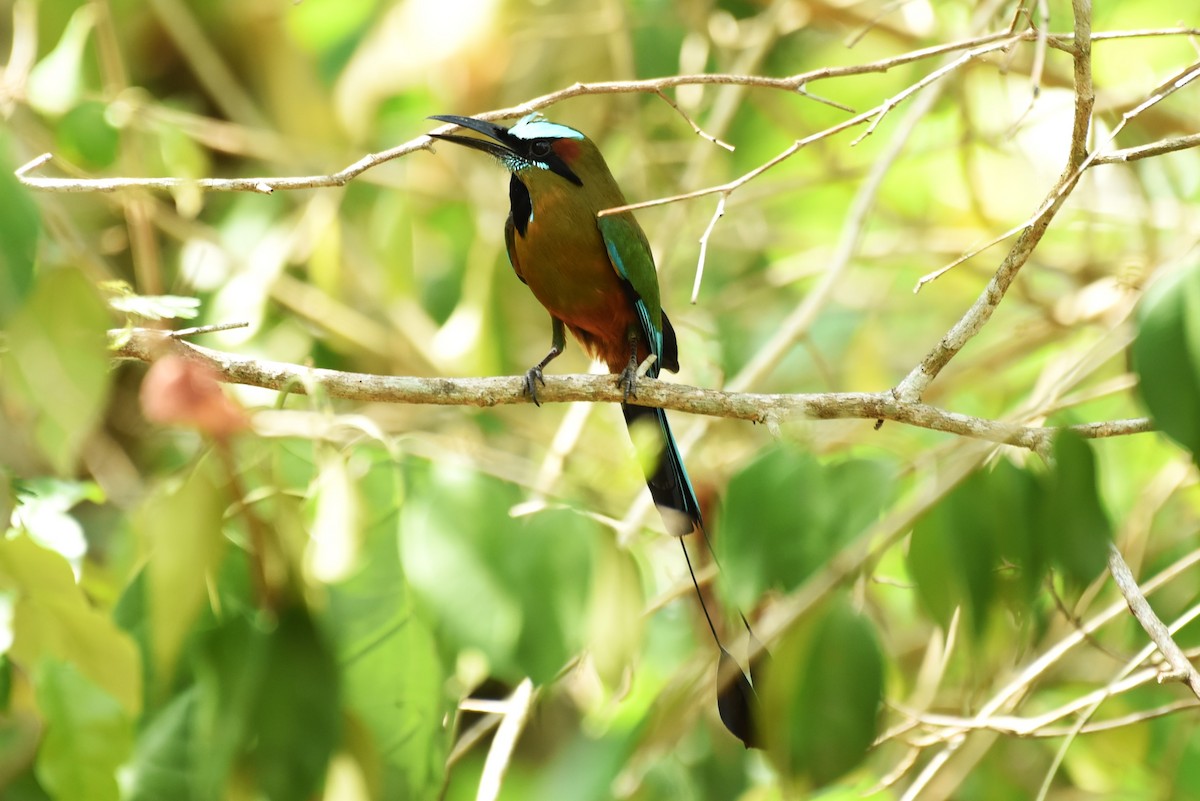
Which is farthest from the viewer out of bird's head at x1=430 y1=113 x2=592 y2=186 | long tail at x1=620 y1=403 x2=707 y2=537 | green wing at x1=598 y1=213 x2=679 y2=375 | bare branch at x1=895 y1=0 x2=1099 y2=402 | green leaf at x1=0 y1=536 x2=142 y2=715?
bird's head at x1=430 y1=113 x2=592 y2=186

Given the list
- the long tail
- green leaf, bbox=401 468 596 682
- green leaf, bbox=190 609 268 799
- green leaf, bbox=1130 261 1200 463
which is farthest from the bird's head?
green leaf, bbox=1130 261 1200 463

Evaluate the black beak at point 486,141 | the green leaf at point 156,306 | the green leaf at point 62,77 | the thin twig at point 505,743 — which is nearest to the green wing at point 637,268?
the black beak at point 486,141

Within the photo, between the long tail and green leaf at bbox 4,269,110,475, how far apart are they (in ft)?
3.96

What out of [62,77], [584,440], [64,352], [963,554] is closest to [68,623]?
[64,352]

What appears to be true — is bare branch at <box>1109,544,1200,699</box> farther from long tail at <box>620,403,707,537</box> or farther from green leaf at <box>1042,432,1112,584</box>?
long tail at <box>620,403,707,537</box>

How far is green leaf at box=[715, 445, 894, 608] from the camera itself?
1.71m

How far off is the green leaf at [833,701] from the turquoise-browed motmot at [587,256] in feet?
2.52

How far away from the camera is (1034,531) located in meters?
1.60

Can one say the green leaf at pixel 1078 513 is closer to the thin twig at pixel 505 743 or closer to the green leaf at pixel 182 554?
the thin twig at pixel 505 743

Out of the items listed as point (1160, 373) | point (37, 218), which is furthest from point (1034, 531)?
point (37, 218)

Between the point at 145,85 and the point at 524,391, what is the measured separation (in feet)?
10.2

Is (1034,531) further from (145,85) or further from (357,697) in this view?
(145,85)

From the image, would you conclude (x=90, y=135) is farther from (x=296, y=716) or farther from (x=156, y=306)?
(x=296, y=716)

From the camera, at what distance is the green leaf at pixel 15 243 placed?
1.35 m
